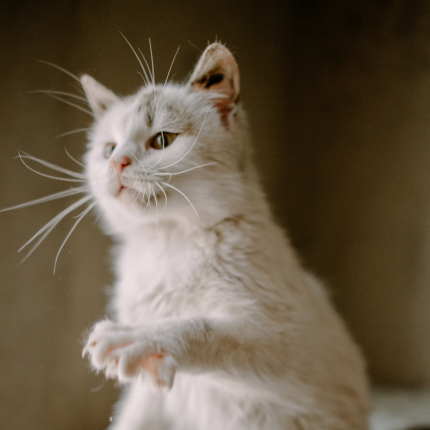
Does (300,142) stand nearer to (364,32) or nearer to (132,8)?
(364,32)

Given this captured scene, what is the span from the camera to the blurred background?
80cm

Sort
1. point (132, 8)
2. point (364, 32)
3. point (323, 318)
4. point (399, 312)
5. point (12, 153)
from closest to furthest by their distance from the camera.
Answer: point (12, 153) < point (132, 8) < point (323, 318) < point (364, 32) < point (399, 312)

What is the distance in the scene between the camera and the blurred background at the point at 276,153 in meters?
0.80

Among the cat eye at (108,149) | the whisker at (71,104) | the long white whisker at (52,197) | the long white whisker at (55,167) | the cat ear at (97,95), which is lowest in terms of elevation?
the long white whisker at (52,197)

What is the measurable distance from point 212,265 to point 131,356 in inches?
13.0

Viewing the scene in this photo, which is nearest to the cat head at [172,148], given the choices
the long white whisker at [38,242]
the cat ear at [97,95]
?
the cat ear at [97,95]

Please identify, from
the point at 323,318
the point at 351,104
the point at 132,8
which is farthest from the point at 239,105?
the point at 351,104

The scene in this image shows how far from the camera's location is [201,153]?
0.85 metres

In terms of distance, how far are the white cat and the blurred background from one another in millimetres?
101

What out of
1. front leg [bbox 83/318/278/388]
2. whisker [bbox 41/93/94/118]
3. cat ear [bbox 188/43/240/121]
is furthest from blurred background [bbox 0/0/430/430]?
front leg [bbox 83/318/278/388]

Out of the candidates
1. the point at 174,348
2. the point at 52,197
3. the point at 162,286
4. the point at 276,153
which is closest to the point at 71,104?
the point at 52,197

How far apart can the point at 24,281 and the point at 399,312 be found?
153 cm

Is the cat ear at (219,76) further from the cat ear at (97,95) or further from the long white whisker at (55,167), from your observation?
the long white whisker at (55,167)

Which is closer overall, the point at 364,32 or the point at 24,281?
the point at 24,281
